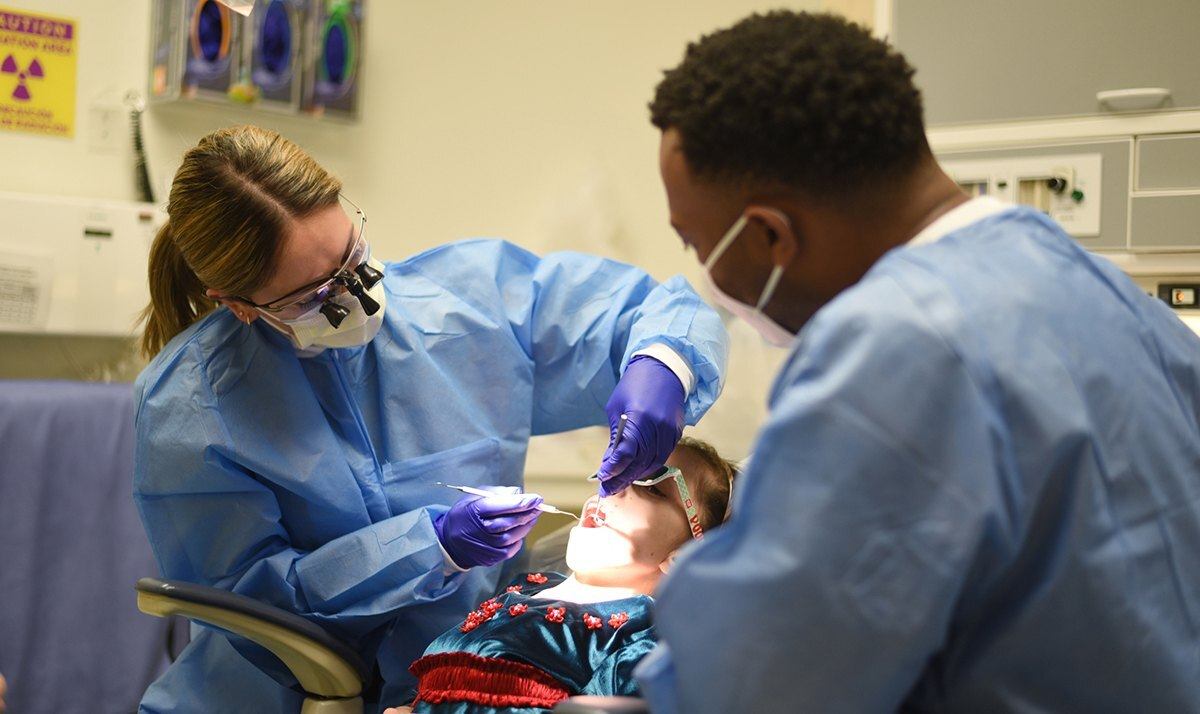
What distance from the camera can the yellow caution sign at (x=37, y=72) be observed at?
95.6 inches

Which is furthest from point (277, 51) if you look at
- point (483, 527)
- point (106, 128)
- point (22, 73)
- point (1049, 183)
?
point (1049, 183)

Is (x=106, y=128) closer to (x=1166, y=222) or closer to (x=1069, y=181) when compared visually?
(x=1069, y=181)

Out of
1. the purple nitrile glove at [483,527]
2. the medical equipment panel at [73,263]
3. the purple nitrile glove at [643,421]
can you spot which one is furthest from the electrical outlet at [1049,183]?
the medical equipment panel at [73,263]

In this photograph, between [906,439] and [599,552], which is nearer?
[906,439]

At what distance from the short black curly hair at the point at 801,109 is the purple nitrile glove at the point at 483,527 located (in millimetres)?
808

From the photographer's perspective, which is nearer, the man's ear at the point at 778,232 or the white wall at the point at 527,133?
the man's ear at the point at 778,232

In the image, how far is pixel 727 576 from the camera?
0.81 m

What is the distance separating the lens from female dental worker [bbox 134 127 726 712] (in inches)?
63.6

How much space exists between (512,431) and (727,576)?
1.13 meters

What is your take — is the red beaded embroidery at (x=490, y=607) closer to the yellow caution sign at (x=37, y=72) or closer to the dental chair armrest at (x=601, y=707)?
the dental chair armrest at (x=601, y=707)

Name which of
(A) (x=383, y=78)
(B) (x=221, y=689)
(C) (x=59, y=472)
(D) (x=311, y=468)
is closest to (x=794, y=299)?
(D) (x=311, y=468)

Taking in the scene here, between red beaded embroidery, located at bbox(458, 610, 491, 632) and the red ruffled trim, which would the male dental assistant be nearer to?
the red ruffled trim

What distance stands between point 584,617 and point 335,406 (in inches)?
21.1

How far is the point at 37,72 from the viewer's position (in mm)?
2465
